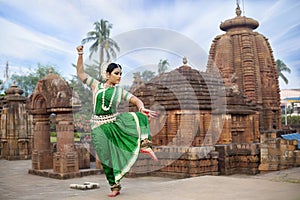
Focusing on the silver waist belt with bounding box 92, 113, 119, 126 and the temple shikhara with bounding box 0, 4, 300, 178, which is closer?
the silver waist belt with bounding box 92, 113, 119, 126

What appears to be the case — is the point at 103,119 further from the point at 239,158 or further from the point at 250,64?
the point at 250,64

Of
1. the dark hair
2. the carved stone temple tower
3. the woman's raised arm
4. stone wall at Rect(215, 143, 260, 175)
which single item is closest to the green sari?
the dark hair

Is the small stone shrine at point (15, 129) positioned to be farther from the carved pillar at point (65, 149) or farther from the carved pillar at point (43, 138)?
the carved pillar at point (65, 149)

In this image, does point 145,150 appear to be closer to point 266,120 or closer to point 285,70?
point 266,120

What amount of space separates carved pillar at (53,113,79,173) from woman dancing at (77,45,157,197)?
6030 mm

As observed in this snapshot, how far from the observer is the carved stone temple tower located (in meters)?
19.8

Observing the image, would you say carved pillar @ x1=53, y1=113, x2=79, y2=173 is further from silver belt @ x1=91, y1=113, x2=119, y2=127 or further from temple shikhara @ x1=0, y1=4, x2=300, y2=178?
silver belt @ x1=91, y1=113, x2=119, y2=127

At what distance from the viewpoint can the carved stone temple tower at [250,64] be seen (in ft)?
65.1

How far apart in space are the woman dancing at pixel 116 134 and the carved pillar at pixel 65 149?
6.03 m

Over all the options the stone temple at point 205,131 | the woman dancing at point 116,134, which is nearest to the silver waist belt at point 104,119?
the woman dancing at point 116,134

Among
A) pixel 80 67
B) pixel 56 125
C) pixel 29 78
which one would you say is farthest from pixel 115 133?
pixel 29 78

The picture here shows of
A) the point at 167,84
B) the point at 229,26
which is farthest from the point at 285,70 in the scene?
the point at 167,84

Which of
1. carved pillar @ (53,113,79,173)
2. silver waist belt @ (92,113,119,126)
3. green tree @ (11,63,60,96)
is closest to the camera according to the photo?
silver waist belt @ (92,113,119,126)

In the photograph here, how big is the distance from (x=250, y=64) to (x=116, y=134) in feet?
53.8
